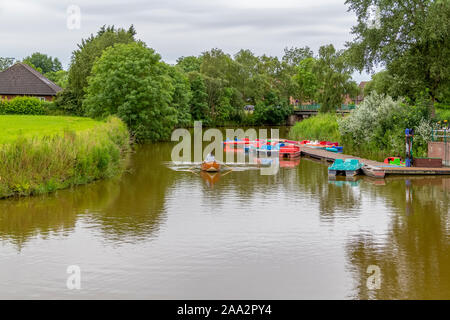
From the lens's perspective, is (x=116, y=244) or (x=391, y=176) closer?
(x=116, y=244)

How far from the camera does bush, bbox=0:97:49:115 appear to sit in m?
72.2

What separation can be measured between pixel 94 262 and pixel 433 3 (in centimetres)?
3919

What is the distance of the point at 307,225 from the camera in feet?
70.6

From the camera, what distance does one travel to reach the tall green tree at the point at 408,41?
4550cm

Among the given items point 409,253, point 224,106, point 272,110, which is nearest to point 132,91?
point 224,106

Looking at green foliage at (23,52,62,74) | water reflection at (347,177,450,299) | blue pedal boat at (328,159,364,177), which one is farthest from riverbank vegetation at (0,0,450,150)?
green foliage at (23,52,62,74)

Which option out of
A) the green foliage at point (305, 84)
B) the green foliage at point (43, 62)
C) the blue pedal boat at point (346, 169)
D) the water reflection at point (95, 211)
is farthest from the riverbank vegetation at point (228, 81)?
the green foliage at point (43, 62)

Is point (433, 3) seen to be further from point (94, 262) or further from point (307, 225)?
point (94, 262)

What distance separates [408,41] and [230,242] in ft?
119

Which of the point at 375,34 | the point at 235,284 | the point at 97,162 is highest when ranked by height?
the point at 375,34

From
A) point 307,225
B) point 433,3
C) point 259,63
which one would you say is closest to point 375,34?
point 433,3

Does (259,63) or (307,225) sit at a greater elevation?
(259,63)

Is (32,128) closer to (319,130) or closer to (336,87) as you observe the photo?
(319,130)

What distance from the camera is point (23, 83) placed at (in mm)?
88312
